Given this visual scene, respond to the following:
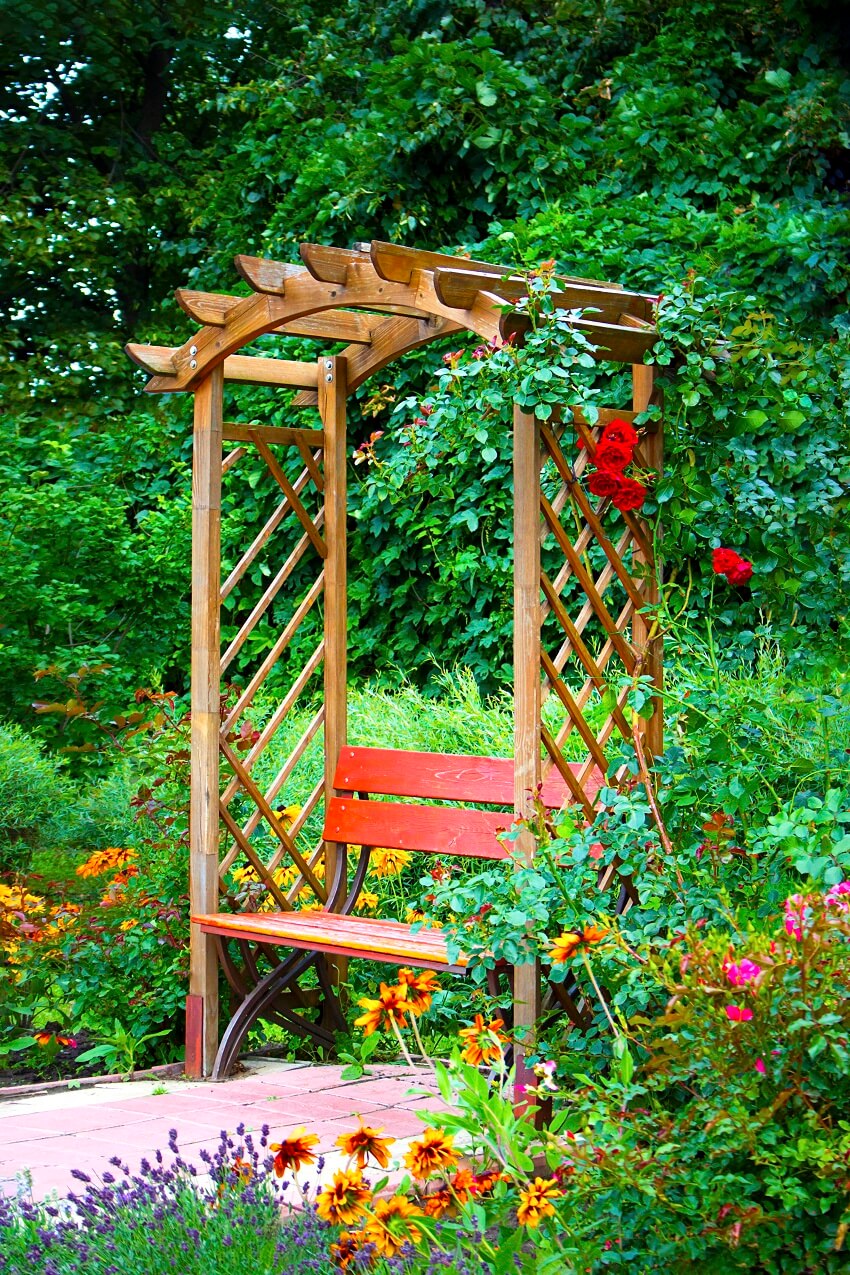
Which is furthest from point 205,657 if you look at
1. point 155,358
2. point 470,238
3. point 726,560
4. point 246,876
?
point 470,238

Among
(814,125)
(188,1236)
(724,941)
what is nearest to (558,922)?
(724,941)

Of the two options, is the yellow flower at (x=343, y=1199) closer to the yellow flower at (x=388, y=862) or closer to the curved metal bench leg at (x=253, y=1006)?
the curved metal bench leg at (x=253, y=1006)

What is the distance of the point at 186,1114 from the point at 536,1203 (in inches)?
78.5

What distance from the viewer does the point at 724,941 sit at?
2.54 m

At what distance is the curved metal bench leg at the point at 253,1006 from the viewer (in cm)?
461

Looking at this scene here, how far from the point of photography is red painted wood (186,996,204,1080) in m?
4.65

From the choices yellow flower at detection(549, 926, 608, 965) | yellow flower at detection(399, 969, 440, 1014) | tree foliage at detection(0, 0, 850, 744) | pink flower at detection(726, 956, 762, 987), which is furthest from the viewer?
tree foliage at detection(0, 0, 850, 744)

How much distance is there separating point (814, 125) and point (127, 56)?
7.39 metres

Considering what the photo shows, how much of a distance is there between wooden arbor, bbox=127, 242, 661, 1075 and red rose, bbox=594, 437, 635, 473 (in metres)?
0.11

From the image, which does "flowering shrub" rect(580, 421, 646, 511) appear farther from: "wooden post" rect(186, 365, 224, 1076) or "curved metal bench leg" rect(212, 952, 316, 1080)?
"curved metal bench leg" rect(212, 952, 316, 1080)

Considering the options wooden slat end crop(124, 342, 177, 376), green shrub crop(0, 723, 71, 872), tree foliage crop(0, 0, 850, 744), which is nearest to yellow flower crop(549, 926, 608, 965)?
tree foliage crop(0, 0, 850, 744)

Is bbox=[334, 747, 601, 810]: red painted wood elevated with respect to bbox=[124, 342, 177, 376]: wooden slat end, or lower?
lower

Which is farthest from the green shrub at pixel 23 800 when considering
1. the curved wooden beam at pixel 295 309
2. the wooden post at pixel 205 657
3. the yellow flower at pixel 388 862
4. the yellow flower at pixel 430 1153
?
the yellow flower at pixel 430 1153

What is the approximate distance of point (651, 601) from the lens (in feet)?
13.7
